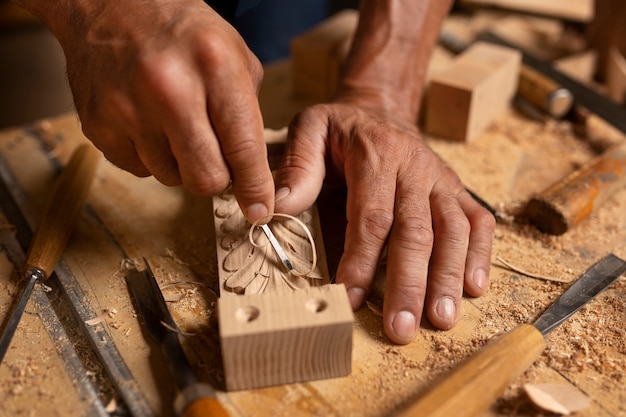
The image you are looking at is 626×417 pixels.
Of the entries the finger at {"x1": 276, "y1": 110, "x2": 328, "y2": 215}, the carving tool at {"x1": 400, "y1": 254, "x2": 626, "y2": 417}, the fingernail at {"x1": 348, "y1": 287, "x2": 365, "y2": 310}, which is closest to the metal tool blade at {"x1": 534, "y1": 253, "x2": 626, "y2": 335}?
the carving tool at {"x1": 400, "y1": 254, "x2": 626, "y2": 417}

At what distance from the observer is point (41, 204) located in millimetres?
1635

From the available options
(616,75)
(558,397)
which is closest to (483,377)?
(558,397)

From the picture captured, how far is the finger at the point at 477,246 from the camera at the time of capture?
1323mm

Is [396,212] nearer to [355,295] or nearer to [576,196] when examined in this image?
[355,295]

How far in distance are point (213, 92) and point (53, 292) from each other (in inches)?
25.1

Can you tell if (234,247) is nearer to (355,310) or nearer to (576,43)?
(355,310)

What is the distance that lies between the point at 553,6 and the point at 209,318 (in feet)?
7.60

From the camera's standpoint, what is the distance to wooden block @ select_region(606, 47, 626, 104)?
225cm

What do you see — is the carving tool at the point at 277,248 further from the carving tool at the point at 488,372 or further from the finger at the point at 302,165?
the carving tool at the point at 488,372

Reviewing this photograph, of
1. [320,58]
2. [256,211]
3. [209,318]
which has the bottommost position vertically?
[209,318]

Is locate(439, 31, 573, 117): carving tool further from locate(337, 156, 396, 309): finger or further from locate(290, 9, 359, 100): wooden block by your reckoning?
locate(337, 156, 396, 309): finger

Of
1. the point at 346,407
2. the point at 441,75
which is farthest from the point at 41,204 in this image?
the point at 441,75

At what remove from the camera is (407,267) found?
4.08 ft

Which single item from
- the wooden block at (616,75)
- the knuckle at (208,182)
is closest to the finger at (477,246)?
the knuckle at (208,182)
